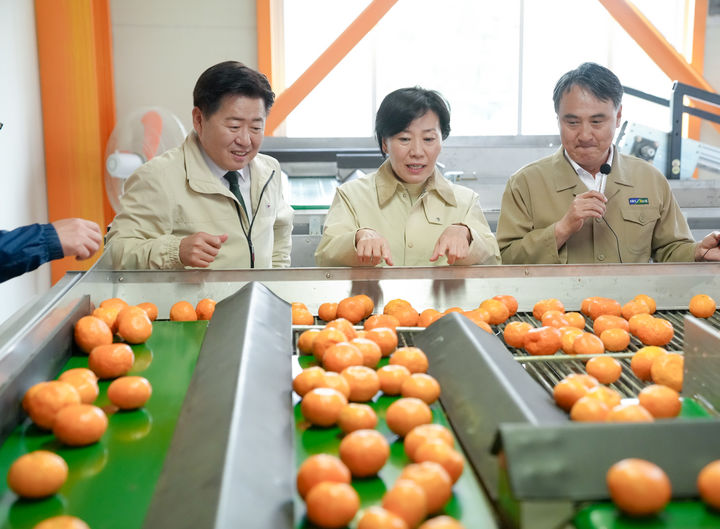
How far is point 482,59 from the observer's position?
8000 mm

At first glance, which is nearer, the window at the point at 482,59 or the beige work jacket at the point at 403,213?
the beige work jacket at the point at 403,213

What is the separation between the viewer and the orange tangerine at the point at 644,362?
1503mm

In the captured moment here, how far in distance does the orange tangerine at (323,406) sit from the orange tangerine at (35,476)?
40 cm

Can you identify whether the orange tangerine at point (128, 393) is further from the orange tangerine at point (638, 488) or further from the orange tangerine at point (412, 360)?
the orange tangerine at point (638, 488)

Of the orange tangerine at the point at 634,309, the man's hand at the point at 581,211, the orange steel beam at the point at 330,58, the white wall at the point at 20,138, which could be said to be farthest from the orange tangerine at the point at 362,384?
the orange steel beam at the point at 330,58

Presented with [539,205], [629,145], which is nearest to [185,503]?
[539,205]

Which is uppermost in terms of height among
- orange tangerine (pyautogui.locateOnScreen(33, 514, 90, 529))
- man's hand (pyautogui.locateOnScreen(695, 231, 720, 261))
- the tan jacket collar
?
the tan jacket collar

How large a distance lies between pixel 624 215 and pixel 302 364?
68.8 inches

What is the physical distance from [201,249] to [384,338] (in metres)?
0.81

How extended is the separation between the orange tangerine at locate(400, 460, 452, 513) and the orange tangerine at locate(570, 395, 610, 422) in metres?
0.30

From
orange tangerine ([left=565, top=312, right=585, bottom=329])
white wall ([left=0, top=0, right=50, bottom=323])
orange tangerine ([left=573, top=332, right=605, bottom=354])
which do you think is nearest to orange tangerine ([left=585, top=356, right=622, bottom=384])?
orange tangerine ([left=573, top=332, right=605, bottom=354])

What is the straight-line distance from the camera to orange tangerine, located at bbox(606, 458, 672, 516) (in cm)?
90

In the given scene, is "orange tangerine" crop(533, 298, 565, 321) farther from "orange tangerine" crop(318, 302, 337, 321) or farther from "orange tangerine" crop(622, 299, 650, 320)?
"orange tangerine" crop(318, 302, 337, 321)

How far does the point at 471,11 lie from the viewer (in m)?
7.90
